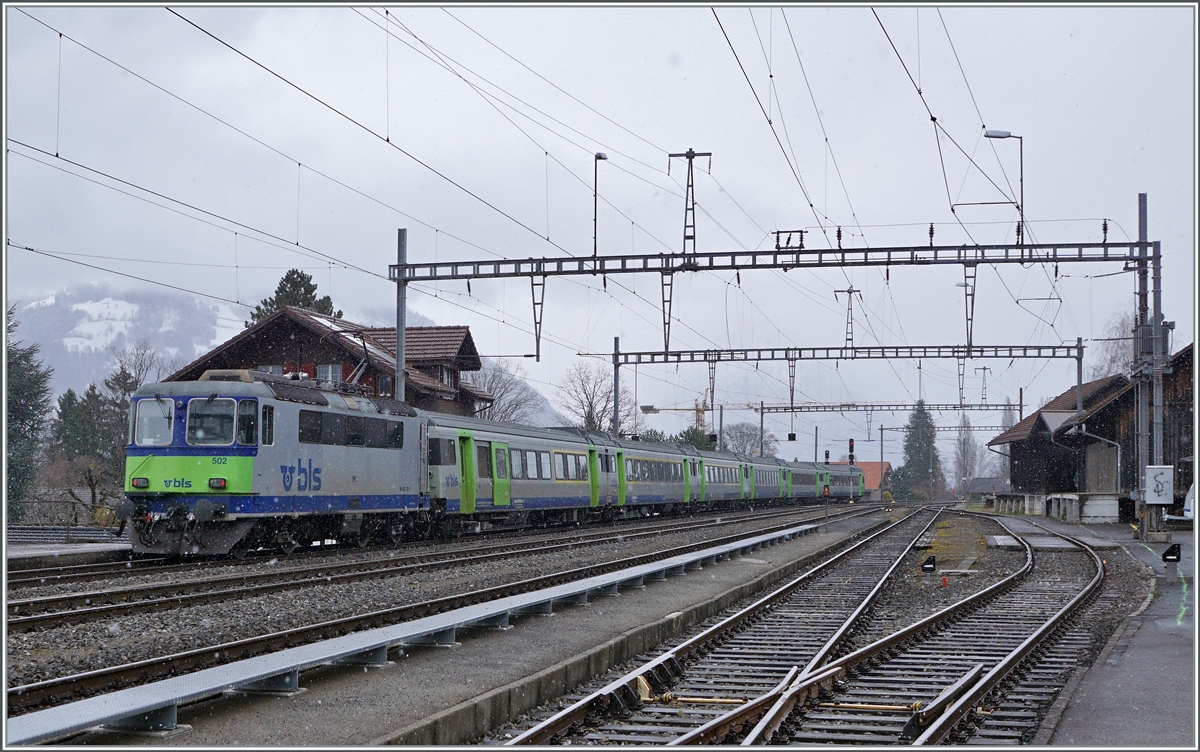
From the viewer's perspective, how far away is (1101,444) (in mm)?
46344

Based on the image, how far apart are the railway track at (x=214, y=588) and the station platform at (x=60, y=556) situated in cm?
346

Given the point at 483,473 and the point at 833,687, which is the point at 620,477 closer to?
the point at 483,473

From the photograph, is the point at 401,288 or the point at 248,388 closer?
the point at 248,388

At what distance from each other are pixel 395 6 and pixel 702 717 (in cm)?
1031

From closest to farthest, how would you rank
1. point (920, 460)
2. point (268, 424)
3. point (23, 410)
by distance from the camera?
point (268, 424)
point (23, 410)
point (920, 460)

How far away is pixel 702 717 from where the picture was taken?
29.0 feet

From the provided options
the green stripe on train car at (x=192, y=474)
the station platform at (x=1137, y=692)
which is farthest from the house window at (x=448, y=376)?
the station platform at (x=1137, y=692)

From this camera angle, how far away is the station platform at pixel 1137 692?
7.84 m

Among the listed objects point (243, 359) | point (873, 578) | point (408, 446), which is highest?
point (243, 359)

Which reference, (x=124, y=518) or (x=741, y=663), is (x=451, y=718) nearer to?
(x=741, y=663)

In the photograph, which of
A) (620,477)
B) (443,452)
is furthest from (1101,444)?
(443,452)

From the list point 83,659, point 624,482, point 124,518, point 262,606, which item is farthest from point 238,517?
point 624,482

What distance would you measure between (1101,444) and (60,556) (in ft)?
133

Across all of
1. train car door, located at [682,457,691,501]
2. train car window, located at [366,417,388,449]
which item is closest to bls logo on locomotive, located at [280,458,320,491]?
train car window, located at [366,417,388,449]
